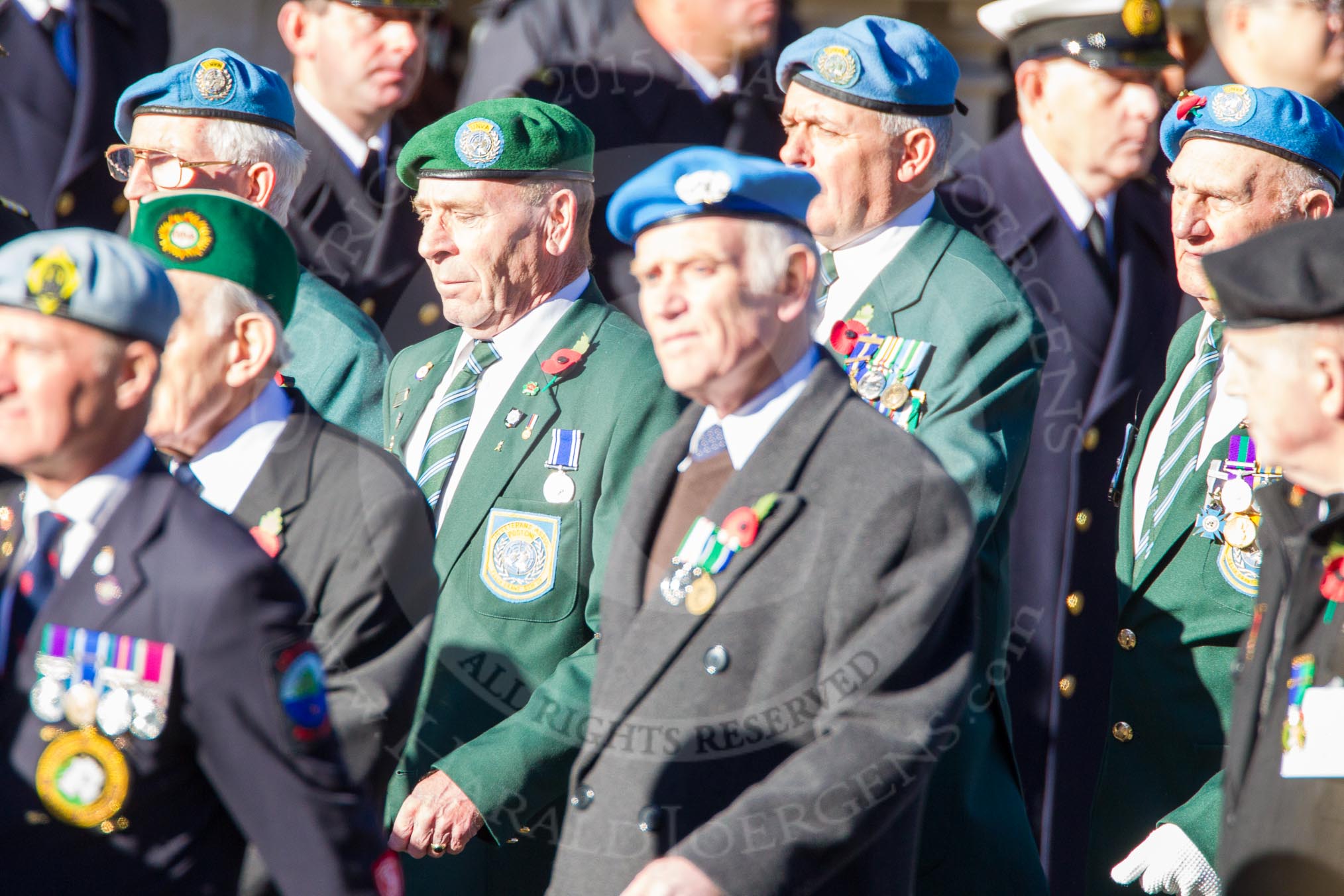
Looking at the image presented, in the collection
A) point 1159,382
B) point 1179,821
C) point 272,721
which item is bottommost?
point 1179,821

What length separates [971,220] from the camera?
5.49 metres

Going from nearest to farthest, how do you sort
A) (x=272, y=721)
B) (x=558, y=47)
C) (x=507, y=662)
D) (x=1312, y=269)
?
(x=272, y=721) → (x=1312, y=269) → (x=507, y=662) → (x=558, y=47)

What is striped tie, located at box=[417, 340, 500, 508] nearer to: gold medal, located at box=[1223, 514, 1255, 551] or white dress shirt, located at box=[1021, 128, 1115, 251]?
gold medal, located at box=[1223, 514, 1255, 551]

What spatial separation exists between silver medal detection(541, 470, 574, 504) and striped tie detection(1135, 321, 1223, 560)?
146 centimetres

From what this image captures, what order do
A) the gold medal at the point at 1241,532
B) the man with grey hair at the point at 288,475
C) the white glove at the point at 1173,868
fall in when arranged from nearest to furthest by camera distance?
the man with grey hair at the point at 288,475, the white glove at the point at 1173,868, the gold medal at the point at 1241,532

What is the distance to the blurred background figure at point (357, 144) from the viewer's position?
5.76 metres

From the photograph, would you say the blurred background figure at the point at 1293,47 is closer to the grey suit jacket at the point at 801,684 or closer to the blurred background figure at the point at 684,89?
the blurred background figure at the point at 684,89

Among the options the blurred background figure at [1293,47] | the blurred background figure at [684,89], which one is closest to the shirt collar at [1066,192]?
the blurred background figure at [1293,47]

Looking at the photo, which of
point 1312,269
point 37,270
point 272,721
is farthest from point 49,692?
point 1312,269

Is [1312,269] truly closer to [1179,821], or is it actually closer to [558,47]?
[1179,821]

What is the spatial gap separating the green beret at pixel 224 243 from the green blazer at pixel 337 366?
113 cm

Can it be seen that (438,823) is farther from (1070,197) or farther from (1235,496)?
(1070,197)

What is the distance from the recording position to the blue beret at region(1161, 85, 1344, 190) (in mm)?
4402

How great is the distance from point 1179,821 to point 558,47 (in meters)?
3.21
